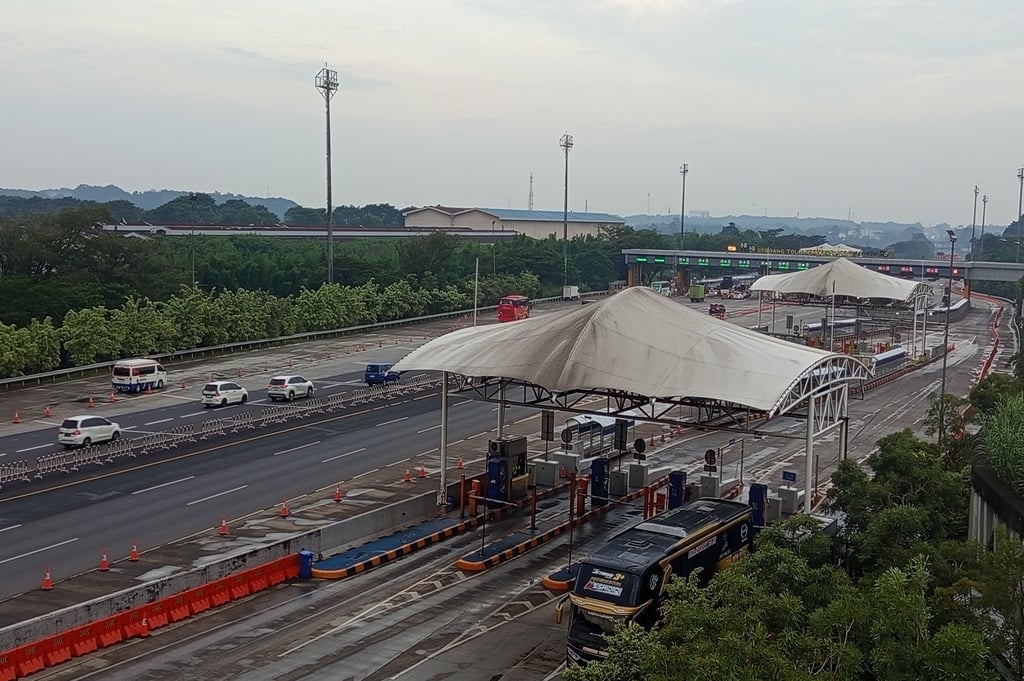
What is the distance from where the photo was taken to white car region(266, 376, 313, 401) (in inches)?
1961

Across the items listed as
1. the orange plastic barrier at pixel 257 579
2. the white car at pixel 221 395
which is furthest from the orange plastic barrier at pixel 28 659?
the white car at pixel 221 395

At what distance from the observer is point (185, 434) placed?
1625 inches

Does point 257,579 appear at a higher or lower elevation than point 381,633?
higher

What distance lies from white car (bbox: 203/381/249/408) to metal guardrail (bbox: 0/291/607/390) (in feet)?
37.4

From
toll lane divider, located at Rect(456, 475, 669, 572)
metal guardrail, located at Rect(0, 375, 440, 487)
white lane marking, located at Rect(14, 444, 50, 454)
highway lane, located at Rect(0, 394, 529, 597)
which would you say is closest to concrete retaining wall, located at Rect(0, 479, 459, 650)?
toll lane divider, located at Rect(456, 475, 669, 572)

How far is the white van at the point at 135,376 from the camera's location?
51500 millimetres

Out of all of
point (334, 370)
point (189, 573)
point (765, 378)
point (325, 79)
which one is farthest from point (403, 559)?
point (325, 79)

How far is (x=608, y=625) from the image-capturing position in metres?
18.6

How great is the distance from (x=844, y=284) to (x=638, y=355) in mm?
49901

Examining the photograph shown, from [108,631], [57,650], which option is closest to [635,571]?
[108,631]

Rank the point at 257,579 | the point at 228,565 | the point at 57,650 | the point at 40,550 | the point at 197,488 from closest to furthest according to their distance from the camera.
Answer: the point at 57,650
the point at 228,565
the point at 257,579
the point at 40,550
the point at 197,488

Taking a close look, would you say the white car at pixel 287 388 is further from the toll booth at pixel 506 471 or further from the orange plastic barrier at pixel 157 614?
the orange plastic barrier at pixel 157 614

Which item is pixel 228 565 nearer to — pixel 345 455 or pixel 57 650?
pixel 57 650

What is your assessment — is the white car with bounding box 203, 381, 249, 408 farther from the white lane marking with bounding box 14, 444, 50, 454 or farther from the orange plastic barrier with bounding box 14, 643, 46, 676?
the orange plastic barrier with bounding box 14, 643, 46, 676
